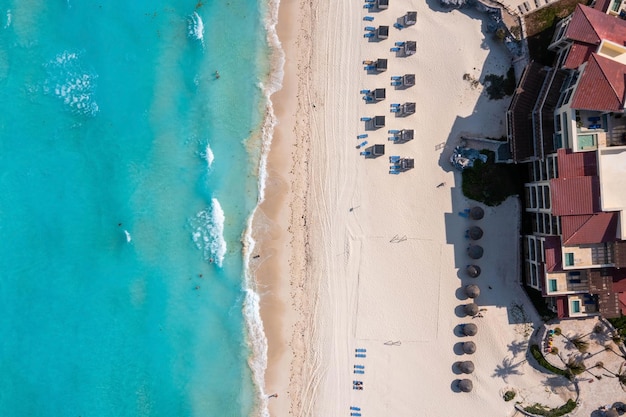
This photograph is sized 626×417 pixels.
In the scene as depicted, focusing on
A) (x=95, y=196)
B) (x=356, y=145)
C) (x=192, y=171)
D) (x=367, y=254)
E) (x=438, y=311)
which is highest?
(x=356, y=145)

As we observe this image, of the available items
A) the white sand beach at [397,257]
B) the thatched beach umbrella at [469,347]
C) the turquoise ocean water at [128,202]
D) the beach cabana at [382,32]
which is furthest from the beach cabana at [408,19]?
the thatched beach umbrella at [469,347]

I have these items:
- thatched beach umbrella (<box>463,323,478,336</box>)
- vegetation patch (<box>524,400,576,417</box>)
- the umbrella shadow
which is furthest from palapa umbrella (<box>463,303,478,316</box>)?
vegetation patch (<box>524,400,576,417</box>)

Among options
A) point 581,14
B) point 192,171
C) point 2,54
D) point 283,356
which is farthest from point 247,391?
point 581,14

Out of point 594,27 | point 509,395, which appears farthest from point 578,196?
point 509,395

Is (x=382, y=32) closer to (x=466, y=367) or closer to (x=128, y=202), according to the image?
(x=128, y=202)

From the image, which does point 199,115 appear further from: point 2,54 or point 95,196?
point 2,54
